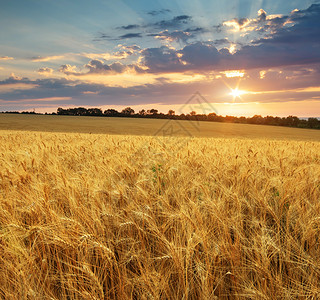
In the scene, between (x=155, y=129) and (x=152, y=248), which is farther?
(x=155, y=129)

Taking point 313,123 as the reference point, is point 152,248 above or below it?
below

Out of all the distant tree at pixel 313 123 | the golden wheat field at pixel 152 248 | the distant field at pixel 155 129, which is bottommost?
the golden wheat field at pixel 152 248

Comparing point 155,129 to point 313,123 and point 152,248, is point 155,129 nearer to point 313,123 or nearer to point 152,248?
point 152,248

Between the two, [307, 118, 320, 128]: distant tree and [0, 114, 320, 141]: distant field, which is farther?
[307, 118, 320, 128]: distant tree

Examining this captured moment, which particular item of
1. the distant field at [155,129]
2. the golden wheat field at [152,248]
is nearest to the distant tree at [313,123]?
the distant field at [155,129]

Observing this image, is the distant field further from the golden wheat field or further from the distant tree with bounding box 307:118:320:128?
the golden wheat field

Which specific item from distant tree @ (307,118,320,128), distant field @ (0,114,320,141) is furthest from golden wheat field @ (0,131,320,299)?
distant tree @ (307,118,320,128)

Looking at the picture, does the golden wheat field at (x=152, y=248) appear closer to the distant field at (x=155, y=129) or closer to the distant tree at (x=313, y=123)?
the distant field at (x=155, y=129)

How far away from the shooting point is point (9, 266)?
139cm

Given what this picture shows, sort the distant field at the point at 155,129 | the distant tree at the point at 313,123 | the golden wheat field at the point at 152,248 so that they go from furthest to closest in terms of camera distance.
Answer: the distant tree at the point at 313,123
the distant field at the point at 155,129
the golden wheat field at the point at 152,248

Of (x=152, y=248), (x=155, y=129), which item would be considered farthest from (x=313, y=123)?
(x=152, y=248)

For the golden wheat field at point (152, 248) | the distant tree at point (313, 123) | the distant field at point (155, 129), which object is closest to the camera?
the golden wheat field at point (152, 248)

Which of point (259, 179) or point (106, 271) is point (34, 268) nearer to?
point (106, 271)

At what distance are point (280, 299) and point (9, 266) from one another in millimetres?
1526
